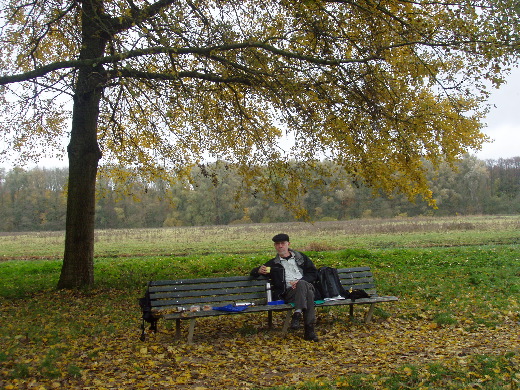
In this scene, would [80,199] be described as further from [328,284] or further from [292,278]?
[328,284]

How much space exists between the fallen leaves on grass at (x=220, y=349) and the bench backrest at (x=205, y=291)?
0.50 m

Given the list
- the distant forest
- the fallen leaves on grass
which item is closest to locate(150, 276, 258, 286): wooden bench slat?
the fallen leaves on grass

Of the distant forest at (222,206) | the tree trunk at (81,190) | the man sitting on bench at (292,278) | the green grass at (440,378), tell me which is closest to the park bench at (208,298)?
the man sitting on bench at (292,278)

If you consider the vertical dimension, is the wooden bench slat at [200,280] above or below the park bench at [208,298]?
above

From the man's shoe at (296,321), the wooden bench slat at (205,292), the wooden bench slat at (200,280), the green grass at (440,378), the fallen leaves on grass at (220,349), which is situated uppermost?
the wooden bench slat at (200,280)

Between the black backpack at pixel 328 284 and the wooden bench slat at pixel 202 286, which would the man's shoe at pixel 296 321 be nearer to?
the black backpack at pixel 328 284

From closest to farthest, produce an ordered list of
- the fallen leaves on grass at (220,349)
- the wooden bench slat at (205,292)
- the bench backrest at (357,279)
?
the fallen leaves on grass at (220,349) < the wooden bench slat at (205,292) < the bench backrest at (357,279)

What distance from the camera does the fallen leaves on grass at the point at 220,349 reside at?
16.5 ft

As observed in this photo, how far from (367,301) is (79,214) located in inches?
248

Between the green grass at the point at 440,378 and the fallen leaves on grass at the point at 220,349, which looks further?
the fallen leaves on grass at the point at 220,349

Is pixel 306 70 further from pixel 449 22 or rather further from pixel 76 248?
pixel 76 248

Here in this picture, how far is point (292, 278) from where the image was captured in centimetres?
743

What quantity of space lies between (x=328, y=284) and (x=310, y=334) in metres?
1.10

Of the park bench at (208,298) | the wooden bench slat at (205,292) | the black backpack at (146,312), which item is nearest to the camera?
the black backpack at (146,312)
